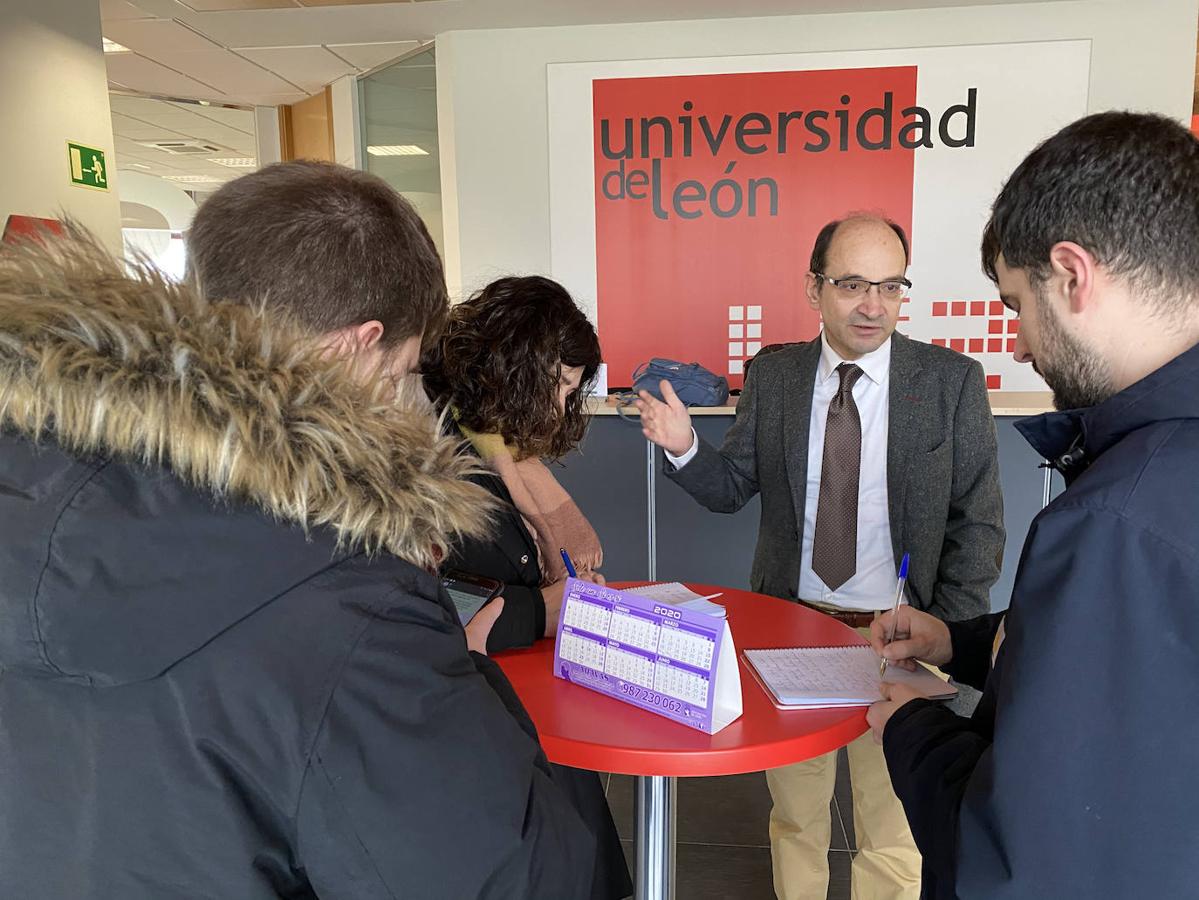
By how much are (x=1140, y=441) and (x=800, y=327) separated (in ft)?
14.2

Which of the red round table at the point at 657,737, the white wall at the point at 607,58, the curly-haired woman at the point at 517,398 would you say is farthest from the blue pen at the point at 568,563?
the white wall at the point at 607,58

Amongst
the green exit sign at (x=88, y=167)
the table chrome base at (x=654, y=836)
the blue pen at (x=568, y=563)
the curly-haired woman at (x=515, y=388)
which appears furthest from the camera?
the green exit sign at (x=88, y=167)

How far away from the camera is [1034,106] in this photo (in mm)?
4711

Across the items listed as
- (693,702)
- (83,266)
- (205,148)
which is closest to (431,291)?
(83,266)

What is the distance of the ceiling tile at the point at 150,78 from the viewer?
19.2 ft

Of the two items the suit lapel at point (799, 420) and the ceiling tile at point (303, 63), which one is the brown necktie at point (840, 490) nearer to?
the suit lapel at point (799, 420)

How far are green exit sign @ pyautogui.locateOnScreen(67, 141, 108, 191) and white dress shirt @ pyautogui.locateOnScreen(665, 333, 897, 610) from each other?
3691 millimetres

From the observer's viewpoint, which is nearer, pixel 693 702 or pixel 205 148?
pixel 693 702

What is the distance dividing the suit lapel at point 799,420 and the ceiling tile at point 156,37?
15.2 feet

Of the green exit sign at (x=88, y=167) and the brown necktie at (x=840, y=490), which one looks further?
the green exit sign at (x=88, y=167)

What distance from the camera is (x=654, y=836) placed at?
150cm

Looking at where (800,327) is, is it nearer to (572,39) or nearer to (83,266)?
(572,39)

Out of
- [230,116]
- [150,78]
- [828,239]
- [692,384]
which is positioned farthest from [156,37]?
[828,239]

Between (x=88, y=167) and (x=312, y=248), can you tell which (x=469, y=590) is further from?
(x=88, y=167)
